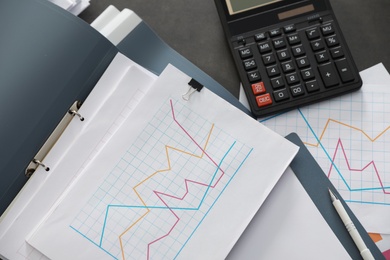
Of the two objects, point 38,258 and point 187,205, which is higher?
point 187,205

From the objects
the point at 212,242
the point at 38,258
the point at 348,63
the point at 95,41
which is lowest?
the point at 38,258

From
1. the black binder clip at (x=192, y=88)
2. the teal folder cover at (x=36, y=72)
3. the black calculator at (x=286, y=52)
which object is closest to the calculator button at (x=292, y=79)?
the black calculator at (x=286, y=52)

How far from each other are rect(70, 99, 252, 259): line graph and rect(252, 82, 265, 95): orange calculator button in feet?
0.21

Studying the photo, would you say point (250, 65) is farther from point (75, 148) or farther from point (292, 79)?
point (75, 148)

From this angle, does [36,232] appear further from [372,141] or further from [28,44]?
[372,141]

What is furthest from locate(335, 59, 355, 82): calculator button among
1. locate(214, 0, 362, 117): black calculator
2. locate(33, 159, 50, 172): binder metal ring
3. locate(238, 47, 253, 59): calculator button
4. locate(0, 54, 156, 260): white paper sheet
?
locate(33, 159, 50, 172): binder metal ring

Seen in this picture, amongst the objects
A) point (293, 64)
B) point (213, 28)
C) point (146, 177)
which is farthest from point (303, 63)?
point (146, 177)

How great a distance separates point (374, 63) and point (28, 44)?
40 centimetres

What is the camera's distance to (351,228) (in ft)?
1.82

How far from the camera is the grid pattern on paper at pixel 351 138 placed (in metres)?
0.58

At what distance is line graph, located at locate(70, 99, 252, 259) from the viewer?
0.55 meters

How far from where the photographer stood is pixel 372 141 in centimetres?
59

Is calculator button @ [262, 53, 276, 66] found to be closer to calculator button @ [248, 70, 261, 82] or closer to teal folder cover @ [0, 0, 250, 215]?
calculator button @ [248, 70, 261, 82]

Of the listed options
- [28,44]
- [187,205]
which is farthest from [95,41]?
[187,205]
